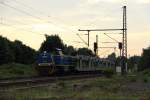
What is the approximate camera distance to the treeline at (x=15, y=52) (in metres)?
91.2

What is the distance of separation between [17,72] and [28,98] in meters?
43.5

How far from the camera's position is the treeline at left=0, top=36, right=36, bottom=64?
9115 cm

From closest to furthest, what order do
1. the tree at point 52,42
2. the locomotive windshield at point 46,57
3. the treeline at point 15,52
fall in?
the locomotive windshield at point 46,57 → the treeline at point 15,52 → the tree at point 52,42

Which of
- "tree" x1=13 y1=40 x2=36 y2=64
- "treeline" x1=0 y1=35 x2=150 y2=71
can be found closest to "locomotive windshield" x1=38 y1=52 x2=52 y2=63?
"treeline" x1=0 y1=35 x2=150 y2=71

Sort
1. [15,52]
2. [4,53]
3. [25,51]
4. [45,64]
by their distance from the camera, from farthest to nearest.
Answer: [25,51] → [15,52] → [4,53] → [45,64]

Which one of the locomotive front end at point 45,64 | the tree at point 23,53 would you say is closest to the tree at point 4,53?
the tree at point 23,53

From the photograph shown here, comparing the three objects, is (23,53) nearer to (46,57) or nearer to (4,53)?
(4,53)

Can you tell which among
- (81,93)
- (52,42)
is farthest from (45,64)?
(52,42)

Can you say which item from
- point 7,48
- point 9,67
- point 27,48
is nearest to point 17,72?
point 9,67

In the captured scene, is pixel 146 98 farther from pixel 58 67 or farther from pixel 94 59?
pixel 94 59

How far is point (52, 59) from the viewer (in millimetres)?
54938

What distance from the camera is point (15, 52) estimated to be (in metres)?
101

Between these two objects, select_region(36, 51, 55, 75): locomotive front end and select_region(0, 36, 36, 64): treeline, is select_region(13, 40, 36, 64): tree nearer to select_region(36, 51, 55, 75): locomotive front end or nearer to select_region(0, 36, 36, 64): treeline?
select_region(0, 36, 36, 64): treeline

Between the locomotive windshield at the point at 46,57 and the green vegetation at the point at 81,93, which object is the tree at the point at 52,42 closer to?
the locomotive windshield at the point at 46,57
